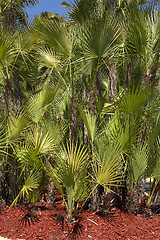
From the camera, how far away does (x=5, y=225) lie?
3654 millimetres

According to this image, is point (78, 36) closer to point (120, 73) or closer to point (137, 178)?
point (137, 178)

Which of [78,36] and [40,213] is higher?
[78,36]

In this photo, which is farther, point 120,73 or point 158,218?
point 120,73

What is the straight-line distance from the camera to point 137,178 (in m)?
3.81

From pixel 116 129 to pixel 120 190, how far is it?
4.40 feet

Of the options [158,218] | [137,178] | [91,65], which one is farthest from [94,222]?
[91,65]

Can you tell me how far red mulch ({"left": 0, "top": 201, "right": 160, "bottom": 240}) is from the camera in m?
3.34

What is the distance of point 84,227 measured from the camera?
344 cm

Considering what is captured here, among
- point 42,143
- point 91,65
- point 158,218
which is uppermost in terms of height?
point 91,65

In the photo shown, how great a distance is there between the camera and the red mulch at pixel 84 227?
131 inches

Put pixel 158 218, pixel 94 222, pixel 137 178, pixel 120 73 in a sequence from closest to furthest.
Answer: pixel 94 222, pixel 137 178, pixel 158 218, pixel 120 73

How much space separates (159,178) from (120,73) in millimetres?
3587

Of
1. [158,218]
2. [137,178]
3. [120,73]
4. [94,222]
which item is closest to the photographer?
[94,222]

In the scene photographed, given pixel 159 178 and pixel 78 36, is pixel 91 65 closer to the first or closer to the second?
pixel 78 36
